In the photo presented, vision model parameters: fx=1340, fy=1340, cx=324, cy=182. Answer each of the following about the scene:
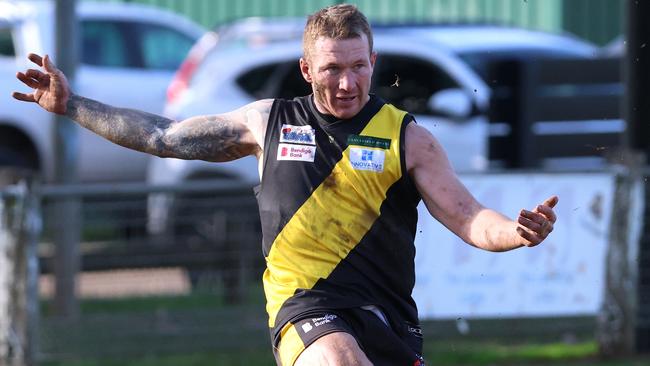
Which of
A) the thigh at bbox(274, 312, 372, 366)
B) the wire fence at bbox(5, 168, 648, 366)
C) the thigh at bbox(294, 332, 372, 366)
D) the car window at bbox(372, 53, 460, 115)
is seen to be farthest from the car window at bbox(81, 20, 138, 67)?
the thigh at bbox(294, 332, 372, 366)

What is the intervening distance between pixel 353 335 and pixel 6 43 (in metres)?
9.81

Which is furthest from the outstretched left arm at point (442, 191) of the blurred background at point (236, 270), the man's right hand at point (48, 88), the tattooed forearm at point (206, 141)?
the blurred background at point (236, 270)

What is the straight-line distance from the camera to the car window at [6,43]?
13664 millimetres

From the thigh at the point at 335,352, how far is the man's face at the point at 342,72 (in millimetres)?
809

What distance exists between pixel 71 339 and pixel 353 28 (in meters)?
5.18

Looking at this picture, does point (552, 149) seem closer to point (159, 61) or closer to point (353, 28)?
point (159, 61)

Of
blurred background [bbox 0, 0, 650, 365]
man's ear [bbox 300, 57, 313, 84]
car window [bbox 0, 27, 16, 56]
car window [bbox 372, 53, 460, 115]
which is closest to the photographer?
man's ear [bbox 300, 57, 313, 84]

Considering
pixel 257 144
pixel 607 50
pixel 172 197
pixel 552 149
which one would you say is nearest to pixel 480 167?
pixel 552 149

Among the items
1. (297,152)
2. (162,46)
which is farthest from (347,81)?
(162,46)

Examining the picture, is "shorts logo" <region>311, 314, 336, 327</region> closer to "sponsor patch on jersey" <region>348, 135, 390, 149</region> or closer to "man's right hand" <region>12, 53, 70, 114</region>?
"sponsor patch on jersey" <region>348, 135, 390, 149</region>

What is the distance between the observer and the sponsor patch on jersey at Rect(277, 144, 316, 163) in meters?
4.84

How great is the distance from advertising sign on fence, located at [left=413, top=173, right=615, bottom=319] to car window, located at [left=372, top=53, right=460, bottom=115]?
293cm

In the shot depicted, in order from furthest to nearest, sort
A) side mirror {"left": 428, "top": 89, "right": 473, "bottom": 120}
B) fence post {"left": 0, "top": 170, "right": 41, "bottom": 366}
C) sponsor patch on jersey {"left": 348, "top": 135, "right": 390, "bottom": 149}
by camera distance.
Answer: side mirror {"left": 428, "top": 89, "right": 473, "bottom": 120} < fence post {"left": 0, "top": 170, "right": 41, "bottom": 366} < sponsor patch on jersey {"left": 348, "top": 135, "right": 390, "bottom": 149}

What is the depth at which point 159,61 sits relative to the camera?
14.5 meters
